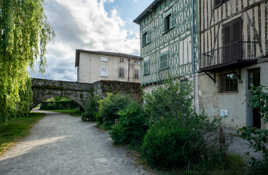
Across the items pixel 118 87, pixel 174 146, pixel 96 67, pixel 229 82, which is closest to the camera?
pixel 174 146

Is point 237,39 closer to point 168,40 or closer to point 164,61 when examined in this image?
point 168,40

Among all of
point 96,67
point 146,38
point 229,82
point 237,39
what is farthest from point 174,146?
point 96,67

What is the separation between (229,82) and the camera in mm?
7723

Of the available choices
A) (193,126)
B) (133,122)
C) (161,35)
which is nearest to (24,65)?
(133,122)

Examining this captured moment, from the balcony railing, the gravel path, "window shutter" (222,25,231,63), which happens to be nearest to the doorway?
the balcony railing

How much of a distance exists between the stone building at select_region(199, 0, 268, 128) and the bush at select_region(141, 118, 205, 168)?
3.55 meters

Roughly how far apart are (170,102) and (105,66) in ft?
71.7

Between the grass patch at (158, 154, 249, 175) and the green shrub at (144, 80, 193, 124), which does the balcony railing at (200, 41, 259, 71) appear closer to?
the green shrub at (144, 80, 193, 124)

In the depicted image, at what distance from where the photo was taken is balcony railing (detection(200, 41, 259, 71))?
6641mm

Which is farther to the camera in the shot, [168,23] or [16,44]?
[168,23]

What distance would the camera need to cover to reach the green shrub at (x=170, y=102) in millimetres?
4461

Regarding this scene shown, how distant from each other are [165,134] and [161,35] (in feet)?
32.9

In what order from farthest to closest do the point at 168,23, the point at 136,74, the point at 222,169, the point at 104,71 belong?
the point at 136,74
the point at 104,71
the point at 168,23
the point at 222,169

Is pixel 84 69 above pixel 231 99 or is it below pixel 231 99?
above
